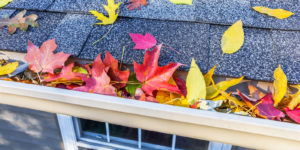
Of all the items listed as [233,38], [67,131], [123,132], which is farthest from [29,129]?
[233,38]

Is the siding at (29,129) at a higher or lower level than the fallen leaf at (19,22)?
lower

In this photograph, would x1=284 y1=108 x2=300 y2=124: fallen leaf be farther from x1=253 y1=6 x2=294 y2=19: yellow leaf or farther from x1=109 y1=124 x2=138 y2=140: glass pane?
x1=109 y1=124 x2=138 y2=140: glass pane

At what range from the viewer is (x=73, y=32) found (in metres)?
0.78

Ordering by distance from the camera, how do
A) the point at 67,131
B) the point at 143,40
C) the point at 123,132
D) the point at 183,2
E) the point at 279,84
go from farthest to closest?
the point at 123,132 → the point at 67,131 → the point at 183,2 → the point at 143,40 → the point at 279,84

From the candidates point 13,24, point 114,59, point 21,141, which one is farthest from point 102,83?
point 21,141

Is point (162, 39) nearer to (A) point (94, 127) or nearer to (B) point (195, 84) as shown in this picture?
(B) point (195, 84)

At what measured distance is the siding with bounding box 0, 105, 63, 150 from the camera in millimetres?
1187

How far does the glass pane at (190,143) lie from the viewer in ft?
3.75

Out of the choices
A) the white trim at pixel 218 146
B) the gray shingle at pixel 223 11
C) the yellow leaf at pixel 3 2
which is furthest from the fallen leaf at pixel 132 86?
the yellow leaf at pixel 3 2

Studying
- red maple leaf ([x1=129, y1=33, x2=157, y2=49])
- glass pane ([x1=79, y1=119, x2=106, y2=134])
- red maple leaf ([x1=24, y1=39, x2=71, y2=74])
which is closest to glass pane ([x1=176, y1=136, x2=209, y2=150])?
glass pane ([x1=79, y1=119, x2=106, y2=134])

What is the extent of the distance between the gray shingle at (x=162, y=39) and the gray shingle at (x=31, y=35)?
179 mm

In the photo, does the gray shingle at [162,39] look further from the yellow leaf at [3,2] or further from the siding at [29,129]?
the siding at [29,129]

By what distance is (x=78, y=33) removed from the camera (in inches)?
30.5

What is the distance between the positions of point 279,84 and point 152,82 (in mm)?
383
